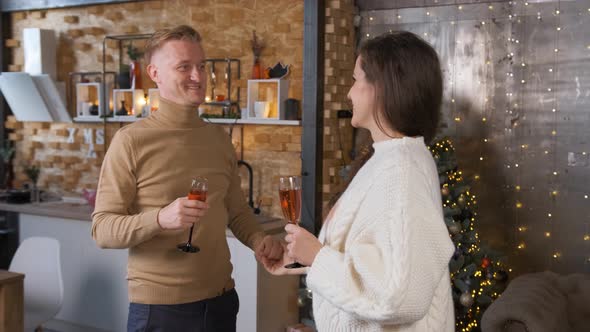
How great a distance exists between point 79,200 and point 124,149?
3.62 m

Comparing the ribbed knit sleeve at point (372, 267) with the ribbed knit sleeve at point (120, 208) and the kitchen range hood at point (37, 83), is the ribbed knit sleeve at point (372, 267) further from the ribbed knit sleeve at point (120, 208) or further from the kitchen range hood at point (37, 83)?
the kitchen range hood at point (37, 83)

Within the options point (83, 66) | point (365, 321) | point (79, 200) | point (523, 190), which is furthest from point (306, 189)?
point (365, 321)

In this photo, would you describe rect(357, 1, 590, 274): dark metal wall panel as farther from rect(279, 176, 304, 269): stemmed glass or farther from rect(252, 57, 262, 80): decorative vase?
rect(279, 176, 304, 269): stemmed glass

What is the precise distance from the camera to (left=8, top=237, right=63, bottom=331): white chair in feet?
13.6

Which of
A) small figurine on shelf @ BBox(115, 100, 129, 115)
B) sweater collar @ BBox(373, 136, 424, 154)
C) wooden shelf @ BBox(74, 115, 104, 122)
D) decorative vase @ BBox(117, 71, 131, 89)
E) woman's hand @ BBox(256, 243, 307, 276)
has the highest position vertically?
decorative vase @ BBox(117, 71, 131, 89)

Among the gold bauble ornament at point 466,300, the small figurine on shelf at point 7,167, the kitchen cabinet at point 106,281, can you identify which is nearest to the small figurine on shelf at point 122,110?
the kitchen cabinet at point 106,281

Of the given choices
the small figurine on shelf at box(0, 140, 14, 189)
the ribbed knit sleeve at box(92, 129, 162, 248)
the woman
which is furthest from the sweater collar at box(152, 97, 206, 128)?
the small figurine on shelf at box(0, 140, 14, 189)

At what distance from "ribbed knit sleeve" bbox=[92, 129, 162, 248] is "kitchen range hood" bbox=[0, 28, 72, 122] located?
3971 mm

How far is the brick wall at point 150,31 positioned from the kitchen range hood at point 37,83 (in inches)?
4.9

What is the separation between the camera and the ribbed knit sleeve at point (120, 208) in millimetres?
2246

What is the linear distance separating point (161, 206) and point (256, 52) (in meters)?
2.86

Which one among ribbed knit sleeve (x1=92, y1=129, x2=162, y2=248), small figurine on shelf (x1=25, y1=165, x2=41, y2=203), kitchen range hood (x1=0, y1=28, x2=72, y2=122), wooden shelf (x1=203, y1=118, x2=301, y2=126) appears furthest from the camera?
kitchen range hood (x1=0, y1=28, x2=72, y2=122)

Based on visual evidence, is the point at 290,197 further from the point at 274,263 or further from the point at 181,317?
the point at 181,317

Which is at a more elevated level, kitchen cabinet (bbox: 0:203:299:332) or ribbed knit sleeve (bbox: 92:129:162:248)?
ribbed knit sleeve (bbox: 92:129:162:248)
